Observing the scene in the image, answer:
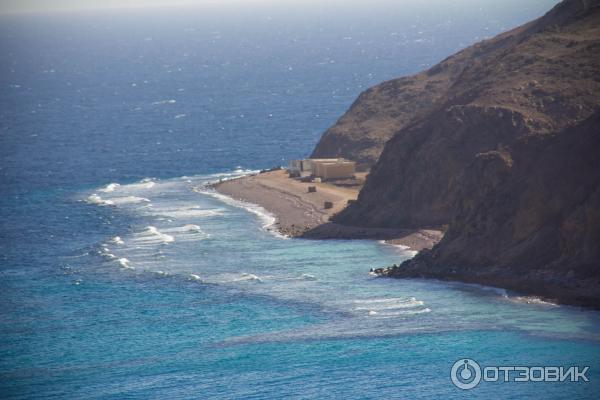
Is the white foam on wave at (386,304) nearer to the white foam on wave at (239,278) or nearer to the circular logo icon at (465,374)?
the white foam on wave at (239,278)

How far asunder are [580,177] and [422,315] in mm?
14449

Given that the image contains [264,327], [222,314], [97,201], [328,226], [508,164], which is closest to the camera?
[264,327]

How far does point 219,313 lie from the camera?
75.6 meters

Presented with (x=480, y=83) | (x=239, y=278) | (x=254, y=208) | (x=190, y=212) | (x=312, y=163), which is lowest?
(x=239, y=278)

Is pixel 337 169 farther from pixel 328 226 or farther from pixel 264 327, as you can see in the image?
pixel 264 327

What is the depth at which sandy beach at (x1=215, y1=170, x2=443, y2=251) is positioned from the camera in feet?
305

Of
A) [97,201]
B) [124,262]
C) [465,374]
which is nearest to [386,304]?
[465,374]

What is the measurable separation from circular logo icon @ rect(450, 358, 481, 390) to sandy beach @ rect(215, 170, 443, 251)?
2563 cm

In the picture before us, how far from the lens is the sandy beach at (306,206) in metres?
92.9

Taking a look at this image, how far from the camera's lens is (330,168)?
381 feet

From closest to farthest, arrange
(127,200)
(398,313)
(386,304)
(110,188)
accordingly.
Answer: (398,313)
(386,304)
(127,200)
(110,188)

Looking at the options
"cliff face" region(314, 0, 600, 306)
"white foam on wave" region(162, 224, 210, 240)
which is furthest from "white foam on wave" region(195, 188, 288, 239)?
"cliff face" region(314, 0, 600, 306)

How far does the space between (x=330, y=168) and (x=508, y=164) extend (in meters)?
34.4

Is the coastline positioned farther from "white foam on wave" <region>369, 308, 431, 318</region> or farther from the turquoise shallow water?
"white foam on wave" <region>369, 308, 431, 318</region>
